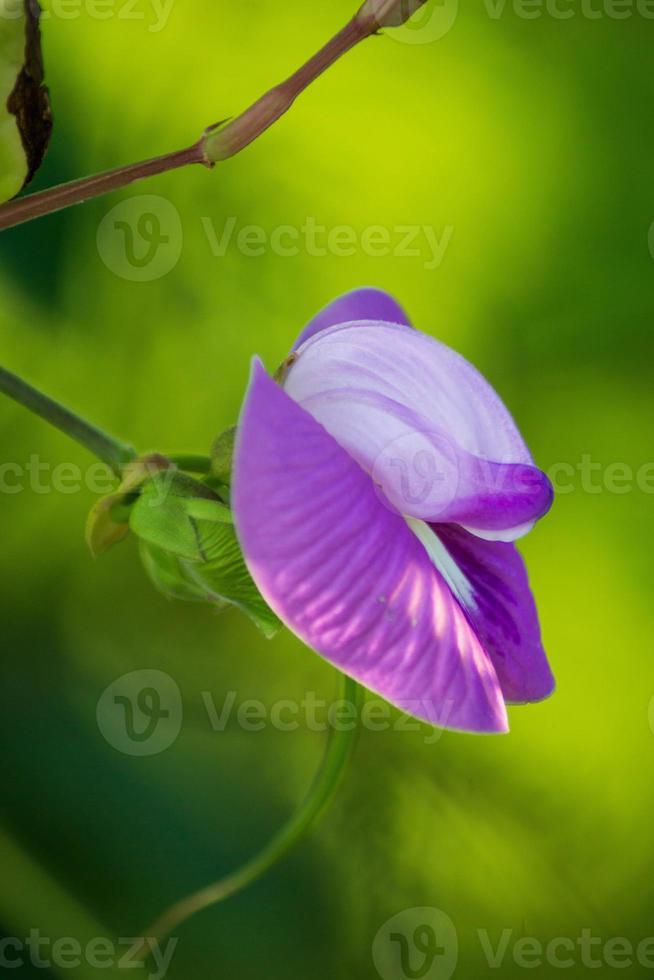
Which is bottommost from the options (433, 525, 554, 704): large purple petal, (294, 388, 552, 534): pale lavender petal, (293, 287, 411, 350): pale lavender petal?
(433, 525, 554, 704): large purple petal

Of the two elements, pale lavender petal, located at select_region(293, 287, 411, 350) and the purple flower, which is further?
pale lavender petal, located at select_region(293, 287, 411, 350)

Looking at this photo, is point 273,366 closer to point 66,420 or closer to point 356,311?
point 356,311

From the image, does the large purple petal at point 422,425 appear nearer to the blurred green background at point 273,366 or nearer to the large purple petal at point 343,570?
the large purple petal at point 343,570

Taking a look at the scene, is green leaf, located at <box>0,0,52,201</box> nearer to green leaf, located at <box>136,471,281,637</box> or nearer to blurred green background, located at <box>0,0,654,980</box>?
green leaf, located at <box>136,471,281,637</box>

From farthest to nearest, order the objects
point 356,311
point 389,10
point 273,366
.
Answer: point 273,366, point 356,311, point 389,10

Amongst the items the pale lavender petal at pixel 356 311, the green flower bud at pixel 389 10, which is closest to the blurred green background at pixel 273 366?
the pale lavender petal at pixel 356 311

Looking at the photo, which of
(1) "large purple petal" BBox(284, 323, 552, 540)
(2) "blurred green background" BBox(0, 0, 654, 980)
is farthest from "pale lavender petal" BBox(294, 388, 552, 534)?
(2) "blurred green background" BBox(0, 0, 654, 980)

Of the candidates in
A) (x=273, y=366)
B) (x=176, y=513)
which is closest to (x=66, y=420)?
(x=176, y=513)
